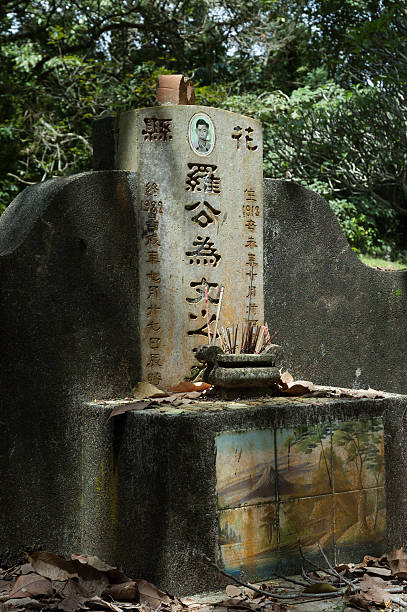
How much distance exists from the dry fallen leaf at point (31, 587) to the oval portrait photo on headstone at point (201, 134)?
2269mm

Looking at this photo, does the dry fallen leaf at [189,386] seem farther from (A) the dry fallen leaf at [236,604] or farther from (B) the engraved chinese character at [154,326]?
(A) the dry fallen leaf at [236,604]

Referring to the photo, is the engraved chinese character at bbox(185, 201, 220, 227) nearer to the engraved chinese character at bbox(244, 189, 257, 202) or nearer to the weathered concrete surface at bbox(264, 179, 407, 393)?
the engraved chinese character at bbox(244, 189, 257, 202)

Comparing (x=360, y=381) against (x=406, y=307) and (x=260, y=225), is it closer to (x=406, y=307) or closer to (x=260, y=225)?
(x=406, y=307)

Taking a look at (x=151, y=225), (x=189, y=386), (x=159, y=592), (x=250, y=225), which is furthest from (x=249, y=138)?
(x=159, y=592)

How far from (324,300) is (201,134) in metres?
1.29

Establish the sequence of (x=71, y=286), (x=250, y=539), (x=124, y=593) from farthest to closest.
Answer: (x=71, y=286), (x=250, y=539), (x=124, y=593)

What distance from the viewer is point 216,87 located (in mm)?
10766

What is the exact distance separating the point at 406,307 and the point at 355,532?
77.2 inches

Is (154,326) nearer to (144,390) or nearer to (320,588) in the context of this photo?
(144,390)

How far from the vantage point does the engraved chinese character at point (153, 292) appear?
3838mm

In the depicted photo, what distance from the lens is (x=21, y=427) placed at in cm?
344

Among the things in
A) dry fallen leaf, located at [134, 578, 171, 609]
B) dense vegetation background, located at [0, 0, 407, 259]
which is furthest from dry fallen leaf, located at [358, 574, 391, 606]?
dense vegetation background, located at [0, 0, 407, 259]

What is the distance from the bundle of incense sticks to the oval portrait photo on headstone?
985 millimetres

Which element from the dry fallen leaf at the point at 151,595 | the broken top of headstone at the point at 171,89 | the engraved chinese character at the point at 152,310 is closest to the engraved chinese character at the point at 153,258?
the engraved chinese character at the point at 152,310
